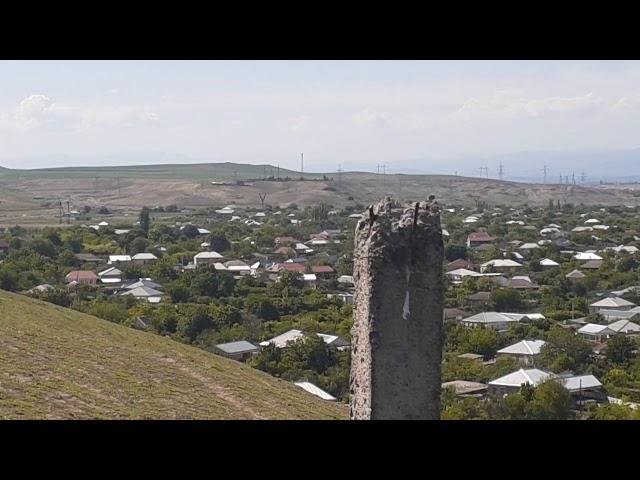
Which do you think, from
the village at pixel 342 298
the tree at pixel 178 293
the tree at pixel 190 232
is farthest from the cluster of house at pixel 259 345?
the tree at pixel 190 232

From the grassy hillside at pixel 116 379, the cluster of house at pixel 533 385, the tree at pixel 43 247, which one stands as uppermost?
the grassy hillside at pixel 116 379

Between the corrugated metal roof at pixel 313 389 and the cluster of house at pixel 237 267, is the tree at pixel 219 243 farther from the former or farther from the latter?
the corrugated metal roof at pixel 313 389

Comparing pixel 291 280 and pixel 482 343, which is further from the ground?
pixel 291 280

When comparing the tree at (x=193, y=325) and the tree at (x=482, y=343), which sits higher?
the tree at (x=193, y=325)

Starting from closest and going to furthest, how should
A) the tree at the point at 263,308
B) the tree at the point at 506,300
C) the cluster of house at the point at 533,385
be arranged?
the cluster of house at the point at 533,385, the tree at the point at 263,308, the tree at the point at 506,300

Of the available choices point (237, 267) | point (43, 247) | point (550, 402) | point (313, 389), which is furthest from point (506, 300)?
point (43, 247)

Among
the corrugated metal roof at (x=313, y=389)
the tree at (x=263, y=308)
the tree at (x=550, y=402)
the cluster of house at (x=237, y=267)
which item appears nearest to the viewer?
the tree at (x=550, y=402)

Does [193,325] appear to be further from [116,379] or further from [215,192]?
[215,192]

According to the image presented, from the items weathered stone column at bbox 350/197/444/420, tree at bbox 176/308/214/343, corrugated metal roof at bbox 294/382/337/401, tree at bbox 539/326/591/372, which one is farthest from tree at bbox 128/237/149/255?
weathered stone column at bbox 350/197/444/420

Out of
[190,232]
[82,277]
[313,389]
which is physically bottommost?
[82,277]
